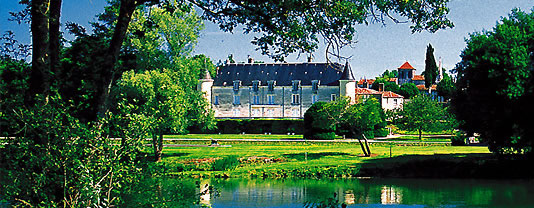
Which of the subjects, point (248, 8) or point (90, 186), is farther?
point (248, 8)

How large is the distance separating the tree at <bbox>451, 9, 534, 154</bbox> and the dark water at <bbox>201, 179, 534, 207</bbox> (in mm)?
2408

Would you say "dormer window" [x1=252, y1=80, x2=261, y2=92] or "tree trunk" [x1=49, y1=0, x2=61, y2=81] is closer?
"tree trunk" [x1=49, y1=0, x2=61, y2=81]

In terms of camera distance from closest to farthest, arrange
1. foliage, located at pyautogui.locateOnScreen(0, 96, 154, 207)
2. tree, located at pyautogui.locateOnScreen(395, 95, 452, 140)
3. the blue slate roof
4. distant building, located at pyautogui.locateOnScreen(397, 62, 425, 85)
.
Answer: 1. foliage, located at pyautogui.locateOnScreen(0, 96, 154, 207)
2. tree, located at pyautogui.locateOnScreen(395, 95, 452, 140)
3. the blue slate roof
4. distant building, located at pyautogui.locateOnScreen(397, 62, 425, 85)

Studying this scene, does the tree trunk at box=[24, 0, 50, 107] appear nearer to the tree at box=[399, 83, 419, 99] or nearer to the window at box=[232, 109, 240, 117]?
the window at box=[232, 109, 240, 117]

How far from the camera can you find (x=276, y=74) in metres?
73.2

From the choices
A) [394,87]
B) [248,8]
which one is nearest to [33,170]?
[248,8]

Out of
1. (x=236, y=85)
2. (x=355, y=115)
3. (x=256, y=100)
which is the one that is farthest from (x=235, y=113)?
(x=355, y=115)

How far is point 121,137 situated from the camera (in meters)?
8.05

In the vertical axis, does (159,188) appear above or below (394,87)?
below

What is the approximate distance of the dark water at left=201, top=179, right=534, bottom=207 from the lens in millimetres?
17484

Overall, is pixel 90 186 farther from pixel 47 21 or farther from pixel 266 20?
pixel 266 20

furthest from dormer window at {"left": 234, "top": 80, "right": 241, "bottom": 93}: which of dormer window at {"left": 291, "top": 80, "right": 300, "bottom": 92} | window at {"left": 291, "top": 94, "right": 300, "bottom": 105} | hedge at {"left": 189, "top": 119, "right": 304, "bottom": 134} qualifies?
hedge at {"left": 189, "top": 119, "right": 304, "bottom": 134}

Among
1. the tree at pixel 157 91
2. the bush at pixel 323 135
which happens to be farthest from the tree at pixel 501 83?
the bush at pixel 323 135

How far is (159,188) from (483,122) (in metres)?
19.1
